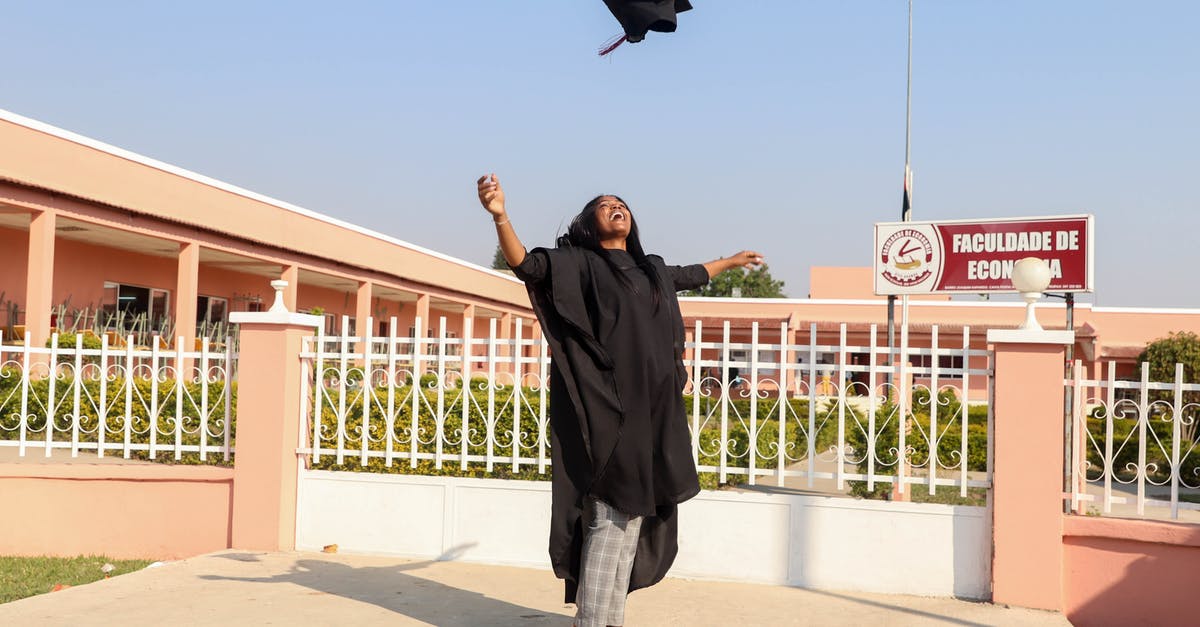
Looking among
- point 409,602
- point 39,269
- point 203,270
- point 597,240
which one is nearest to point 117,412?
point 409,602

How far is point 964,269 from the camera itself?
10.7 meters

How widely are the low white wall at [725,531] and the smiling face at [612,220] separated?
2296 millimetres

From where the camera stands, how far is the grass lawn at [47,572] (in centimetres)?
525

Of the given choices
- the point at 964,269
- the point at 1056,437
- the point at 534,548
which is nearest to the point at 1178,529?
the point at 1056,437

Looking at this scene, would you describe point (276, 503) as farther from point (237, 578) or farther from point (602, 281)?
point (602, 281)

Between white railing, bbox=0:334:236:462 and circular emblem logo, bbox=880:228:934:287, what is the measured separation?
695 centimetres

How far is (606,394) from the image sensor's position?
11.0ft

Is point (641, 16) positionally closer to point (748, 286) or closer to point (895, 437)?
point (895, 437)

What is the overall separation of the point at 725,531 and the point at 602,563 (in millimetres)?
2189

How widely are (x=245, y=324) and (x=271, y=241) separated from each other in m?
11.6

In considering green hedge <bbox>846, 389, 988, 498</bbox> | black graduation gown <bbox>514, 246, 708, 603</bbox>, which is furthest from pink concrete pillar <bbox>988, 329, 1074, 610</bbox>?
black graduation gown <bbox>514, 246, 708, 603</bbox>

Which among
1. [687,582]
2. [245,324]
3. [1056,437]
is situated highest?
[245,324]

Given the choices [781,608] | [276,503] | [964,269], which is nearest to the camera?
[781,608]

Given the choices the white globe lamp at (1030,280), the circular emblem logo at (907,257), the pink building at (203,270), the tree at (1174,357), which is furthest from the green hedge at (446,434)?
the tree at (1174,357)
